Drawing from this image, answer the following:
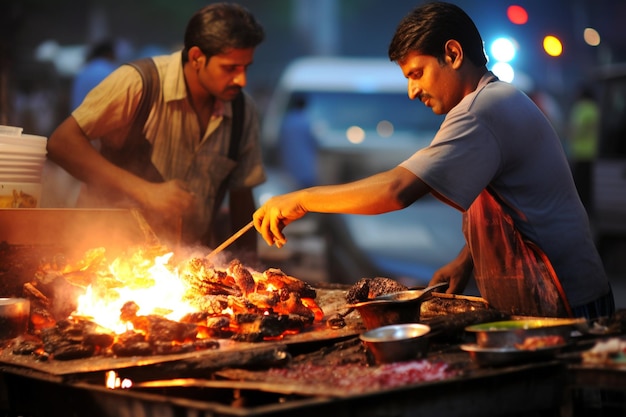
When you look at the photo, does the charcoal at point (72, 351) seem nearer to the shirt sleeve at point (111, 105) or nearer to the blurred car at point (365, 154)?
the shirt sleeve at point (111, 105)

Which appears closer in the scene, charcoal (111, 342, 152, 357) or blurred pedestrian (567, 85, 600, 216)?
charcoal (111, 342, 152, 357)

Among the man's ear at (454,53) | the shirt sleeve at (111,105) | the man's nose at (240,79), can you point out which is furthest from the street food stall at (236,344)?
the man's nose at (240,79)

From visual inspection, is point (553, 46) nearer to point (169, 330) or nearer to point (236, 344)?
point (236, 344)

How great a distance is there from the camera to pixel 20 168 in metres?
6.20

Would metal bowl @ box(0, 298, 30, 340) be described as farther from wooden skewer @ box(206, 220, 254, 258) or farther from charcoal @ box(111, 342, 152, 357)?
wooden skewer @ box(206, 220, 254, 258)

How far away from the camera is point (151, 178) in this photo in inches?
289

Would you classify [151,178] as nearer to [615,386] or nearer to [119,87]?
[119,87]

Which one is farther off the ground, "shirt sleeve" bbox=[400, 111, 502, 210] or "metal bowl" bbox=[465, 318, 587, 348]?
"shirt sleeve" bbox=[400, 111, 502, 210]

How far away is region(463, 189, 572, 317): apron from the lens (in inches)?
192

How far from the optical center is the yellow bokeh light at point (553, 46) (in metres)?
9.11

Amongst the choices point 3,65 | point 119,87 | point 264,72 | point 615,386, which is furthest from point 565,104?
point 615,386

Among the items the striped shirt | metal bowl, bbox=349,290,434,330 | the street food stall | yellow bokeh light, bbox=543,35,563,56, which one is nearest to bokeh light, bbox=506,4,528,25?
yellow bokeh light, bbox=543,35,563,56

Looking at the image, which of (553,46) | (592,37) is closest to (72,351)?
(553,46)

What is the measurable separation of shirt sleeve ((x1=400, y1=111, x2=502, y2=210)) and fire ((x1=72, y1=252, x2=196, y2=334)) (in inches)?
61.7
